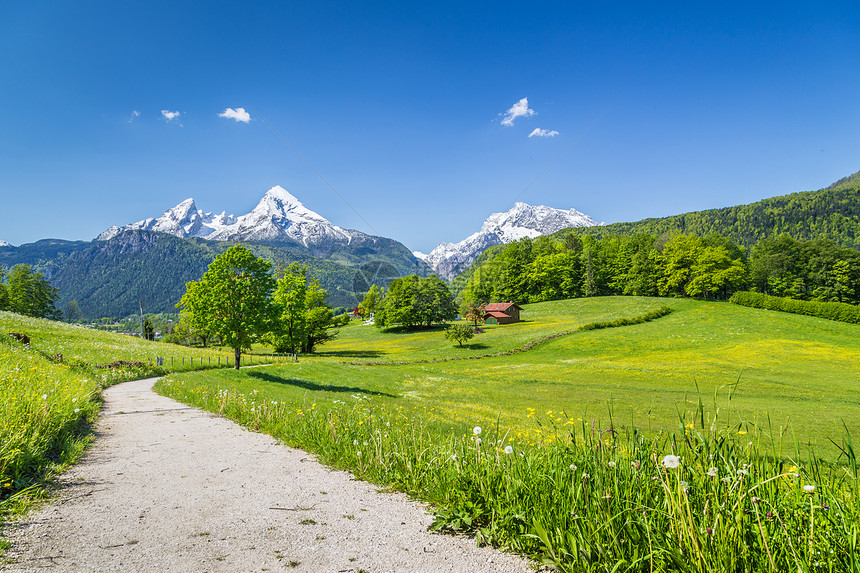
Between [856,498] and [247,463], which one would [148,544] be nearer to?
[247,463]

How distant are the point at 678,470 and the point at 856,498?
1.25 m

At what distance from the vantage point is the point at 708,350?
41.0m

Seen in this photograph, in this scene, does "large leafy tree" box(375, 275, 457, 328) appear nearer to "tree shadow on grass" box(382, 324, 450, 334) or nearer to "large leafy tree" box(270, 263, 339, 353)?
"tree shadow on grass" box(382, 324, 450, 334)

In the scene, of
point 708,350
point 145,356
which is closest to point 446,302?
point 708,350

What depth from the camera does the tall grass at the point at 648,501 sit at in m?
2.88

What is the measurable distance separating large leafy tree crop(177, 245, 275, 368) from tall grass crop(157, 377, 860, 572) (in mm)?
20930

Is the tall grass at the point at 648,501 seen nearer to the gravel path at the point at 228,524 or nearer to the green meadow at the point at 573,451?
the green meadow at the point at 573,451

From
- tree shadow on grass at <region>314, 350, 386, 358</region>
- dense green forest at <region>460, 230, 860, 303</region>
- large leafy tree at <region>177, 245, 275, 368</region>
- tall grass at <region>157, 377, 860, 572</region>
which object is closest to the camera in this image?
tall grass at <region>157, 377, 860, 572</region>

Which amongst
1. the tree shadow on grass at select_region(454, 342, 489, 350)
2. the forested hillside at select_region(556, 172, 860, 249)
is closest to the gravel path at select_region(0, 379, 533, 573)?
the tree shadow on grass at select_region(454, 342, 489, 350)

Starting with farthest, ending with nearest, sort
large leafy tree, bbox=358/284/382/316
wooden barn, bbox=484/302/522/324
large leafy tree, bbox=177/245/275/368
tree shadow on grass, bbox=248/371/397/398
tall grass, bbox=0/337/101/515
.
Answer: large leafy tree, bbox=358/284/382/316, wooden barn, bbox=484/302/522/324, large leafy tree, bbox=177/245/275/368, tree shadow on grass, bbox=248/371/397/398, tall grass, bbox=0/337/101/515

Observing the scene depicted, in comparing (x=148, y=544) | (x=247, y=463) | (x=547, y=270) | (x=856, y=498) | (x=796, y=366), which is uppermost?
(x=547, y=270)

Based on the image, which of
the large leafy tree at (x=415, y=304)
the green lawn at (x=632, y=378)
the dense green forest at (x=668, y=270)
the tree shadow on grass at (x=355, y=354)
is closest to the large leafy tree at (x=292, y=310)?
the tree shadow on grass at (x=355, y=354)

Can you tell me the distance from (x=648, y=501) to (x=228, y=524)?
4.40 m

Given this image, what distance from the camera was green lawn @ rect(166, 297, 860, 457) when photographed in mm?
15828
